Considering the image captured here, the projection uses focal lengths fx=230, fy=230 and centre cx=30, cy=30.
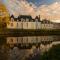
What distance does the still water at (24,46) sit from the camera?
2.75 m

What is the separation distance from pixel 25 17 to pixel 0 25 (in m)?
0.32

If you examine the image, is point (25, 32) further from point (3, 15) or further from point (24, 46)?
point (3, 15)

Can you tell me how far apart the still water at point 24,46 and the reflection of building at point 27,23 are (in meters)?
0.13

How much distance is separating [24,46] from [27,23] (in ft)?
0.93

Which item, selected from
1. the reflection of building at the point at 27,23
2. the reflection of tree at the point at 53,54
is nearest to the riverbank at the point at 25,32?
the reflection of building at the point at 27,23

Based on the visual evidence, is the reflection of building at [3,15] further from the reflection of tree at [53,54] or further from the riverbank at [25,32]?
the reflection of tree at [53,54]

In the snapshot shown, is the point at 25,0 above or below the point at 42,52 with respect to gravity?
above

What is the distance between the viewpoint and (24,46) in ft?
9.20

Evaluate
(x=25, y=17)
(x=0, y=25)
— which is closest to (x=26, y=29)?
(x=25, y=17)

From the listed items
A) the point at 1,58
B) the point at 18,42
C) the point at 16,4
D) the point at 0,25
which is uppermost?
the point at 16,4

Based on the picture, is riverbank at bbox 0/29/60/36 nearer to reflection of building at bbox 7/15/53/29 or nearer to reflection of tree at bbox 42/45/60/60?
reflection of building at bbox 7/15/53/29

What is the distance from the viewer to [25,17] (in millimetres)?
2826

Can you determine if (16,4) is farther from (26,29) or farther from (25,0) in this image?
(26,29)

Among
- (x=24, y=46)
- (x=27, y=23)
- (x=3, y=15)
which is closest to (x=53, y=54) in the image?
(x=24, y=46)
